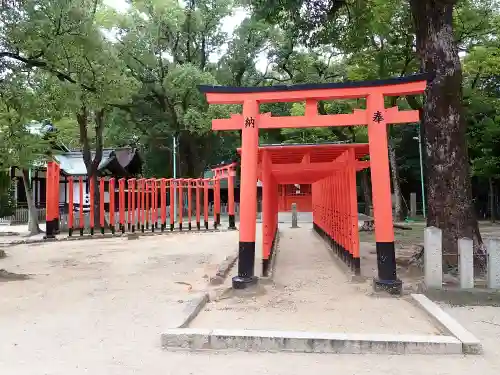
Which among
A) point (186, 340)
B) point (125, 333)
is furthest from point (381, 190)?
point (125, 333)

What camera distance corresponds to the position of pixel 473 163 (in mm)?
24656

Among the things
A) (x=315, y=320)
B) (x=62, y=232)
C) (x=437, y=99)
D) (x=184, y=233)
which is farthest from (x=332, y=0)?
(x=62, y=232)

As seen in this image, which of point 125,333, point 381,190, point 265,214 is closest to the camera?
point 125,333

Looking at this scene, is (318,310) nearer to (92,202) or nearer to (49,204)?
(49,204)

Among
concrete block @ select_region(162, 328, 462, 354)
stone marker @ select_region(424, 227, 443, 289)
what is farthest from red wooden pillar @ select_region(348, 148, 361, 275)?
concrete block @ select_region(162, 328, 462, 354)

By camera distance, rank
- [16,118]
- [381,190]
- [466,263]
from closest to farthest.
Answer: [466,263], [381,190], [16,118]

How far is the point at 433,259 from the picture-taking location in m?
6.79

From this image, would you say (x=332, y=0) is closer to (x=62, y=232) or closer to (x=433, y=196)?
(x=433, y=196)

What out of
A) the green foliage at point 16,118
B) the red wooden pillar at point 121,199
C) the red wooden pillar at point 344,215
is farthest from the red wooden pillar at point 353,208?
the red wooden pillar at point 121,199

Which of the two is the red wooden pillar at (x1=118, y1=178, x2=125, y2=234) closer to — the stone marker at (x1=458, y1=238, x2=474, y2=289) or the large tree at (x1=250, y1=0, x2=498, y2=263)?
the large tree at (x1=250, y1=0, x2=498, y2=263)

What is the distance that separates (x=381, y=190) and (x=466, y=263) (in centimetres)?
157

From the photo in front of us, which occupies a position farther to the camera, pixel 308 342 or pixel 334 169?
pixel 334 169

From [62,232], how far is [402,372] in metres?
20.2

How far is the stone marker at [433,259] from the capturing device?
22.3ft
